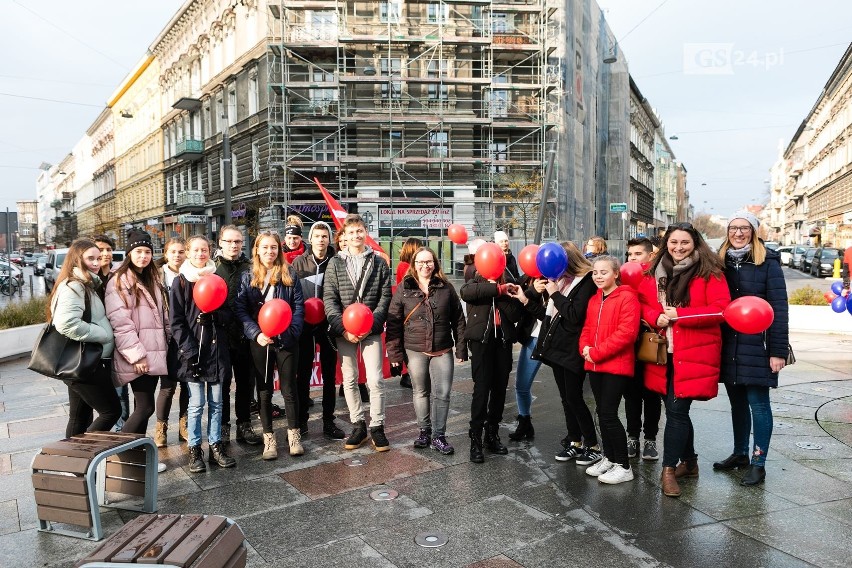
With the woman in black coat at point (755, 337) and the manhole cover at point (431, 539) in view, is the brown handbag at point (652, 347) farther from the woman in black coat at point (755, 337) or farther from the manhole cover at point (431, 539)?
the manhole cover at point (431, 539)

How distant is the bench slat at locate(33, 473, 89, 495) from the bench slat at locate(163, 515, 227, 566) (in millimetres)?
1459

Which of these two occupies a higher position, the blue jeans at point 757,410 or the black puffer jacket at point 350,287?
the black puffer jacket at point 350,287

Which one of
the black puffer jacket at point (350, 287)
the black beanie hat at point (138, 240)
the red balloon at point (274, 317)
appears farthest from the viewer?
the black puffer jacket at point (350, 287)

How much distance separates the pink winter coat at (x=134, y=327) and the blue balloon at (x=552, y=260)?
3.10m

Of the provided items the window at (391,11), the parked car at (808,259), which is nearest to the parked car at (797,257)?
the parked car at (808,259)

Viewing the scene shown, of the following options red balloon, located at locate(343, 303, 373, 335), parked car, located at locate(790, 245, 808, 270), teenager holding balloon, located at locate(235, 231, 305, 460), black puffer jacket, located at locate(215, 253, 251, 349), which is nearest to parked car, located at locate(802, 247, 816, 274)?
parked car, located at locate(790, 245, 808, 270)

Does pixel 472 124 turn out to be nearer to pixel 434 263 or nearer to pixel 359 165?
pixel 359 165

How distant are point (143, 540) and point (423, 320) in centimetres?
308

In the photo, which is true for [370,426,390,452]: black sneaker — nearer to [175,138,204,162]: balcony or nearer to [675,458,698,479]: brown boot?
[675,458,698,479]: brown boot

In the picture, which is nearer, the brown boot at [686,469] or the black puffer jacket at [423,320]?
the brown boot at [686,469]

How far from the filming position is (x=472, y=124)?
1120 inches

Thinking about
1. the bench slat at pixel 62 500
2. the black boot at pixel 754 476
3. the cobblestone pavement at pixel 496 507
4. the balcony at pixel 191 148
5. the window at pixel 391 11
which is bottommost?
the cobblestone pavement at pixel 496 507

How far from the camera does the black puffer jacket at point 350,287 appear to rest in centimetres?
578

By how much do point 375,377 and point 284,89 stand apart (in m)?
24.4
